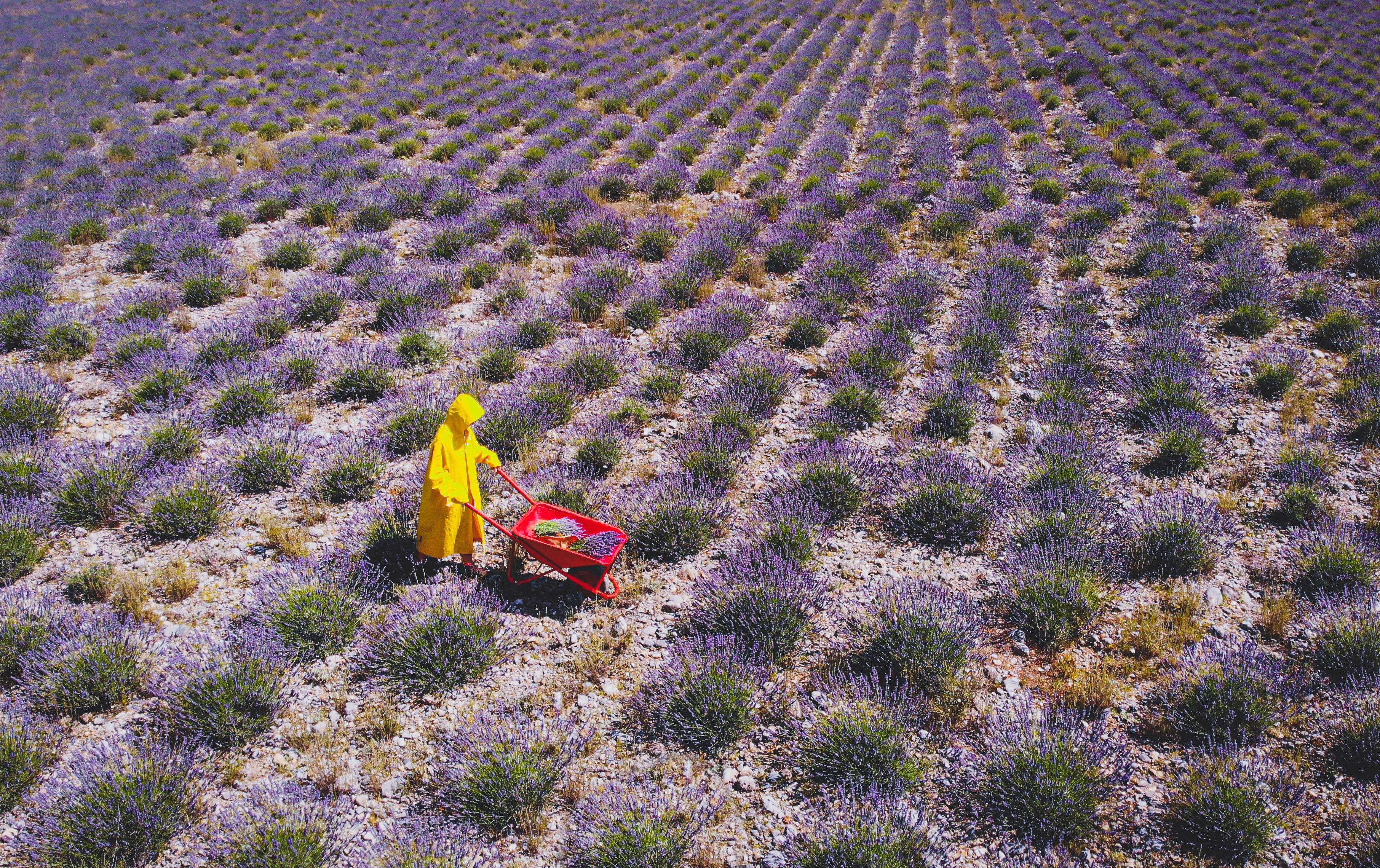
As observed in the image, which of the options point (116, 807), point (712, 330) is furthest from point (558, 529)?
point (712, 330)

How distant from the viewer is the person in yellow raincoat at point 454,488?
463cm

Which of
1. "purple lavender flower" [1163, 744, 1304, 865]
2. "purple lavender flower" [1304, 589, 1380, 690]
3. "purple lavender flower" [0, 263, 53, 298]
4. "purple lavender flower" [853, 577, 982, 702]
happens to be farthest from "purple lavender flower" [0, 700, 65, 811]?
"purple lavender flower" [0, 263, 53, 298]

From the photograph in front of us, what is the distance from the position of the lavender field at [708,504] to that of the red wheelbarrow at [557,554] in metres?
0.17

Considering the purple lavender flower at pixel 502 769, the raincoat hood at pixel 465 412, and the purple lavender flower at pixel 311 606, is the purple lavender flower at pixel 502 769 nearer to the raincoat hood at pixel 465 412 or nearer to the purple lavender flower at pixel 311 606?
the purple lavender flower at pixel 311 606

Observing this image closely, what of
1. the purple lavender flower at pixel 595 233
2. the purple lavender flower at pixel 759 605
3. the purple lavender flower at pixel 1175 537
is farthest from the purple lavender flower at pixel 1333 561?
the purple lavender flower at pixel 595 233

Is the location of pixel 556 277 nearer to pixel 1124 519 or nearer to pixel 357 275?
pixel 357 275

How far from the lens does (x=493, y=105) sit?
16.9m

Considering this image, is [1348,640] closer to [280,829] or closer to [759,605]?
[759,605]

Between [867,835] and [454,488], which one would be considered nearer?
[867,835]

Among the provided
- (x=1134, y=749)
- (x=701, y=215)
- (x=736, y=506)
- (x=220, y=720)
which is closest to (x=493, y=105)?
(x=701, y=215)

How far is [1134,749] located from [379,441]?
6.00m

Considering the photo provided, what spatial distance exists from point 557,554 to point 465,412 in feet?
3.60

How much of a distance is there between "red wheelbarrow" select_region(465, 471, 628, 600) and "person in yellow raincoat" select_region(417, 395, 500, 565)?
106mm

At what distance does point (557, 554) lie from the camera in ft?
15.6
